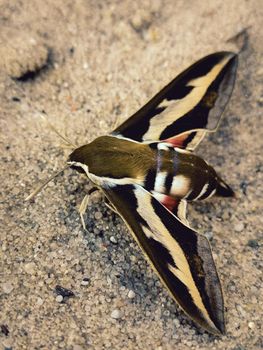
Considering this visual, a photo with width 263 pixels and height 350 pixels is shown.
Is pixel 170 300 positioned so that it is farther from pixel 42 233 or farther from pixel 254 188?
pixel 254 188

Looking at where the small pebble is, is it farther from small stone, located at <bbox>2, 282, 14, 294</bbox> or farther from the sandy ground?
small stone, located at <bbox>2, 282, 14, 294</bbox>

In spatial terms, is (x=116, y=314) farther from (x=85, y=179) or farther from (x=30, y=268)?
(x=85, y=179)

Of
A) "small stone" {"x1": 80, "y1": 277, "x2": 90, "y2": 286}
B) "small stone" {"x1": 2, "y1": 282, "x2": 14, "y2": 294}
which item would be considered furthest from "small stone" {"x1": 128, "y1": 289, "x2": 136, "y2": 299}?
"small stone" {"x1": 2, "y1": 282, "x2": 14, "y2": 294}

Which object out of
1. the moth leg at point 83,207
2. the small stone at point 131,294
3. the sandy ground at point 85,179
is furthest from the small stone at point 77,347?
the moth leg at point 83,207

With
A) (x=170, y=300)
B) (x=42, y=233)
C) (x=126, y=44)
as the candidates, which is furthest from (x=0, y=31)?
(x=170, y=300)

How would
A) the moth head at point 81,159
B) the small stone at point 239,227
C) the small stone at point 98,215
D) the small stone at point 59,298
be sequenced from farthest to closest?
the small stone at point 239,227
the small stone at point 98,215
the moth head at point 81,159
the small stone at point 59,298

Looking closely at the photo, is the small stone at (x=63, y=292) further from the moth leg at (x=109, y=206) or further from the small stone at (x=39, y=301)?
the moth leg at (x=109, y=206)

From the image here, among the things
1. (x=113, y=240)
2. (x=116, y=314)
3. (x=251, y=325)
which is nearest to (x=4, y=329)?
(x=116, y=314)
